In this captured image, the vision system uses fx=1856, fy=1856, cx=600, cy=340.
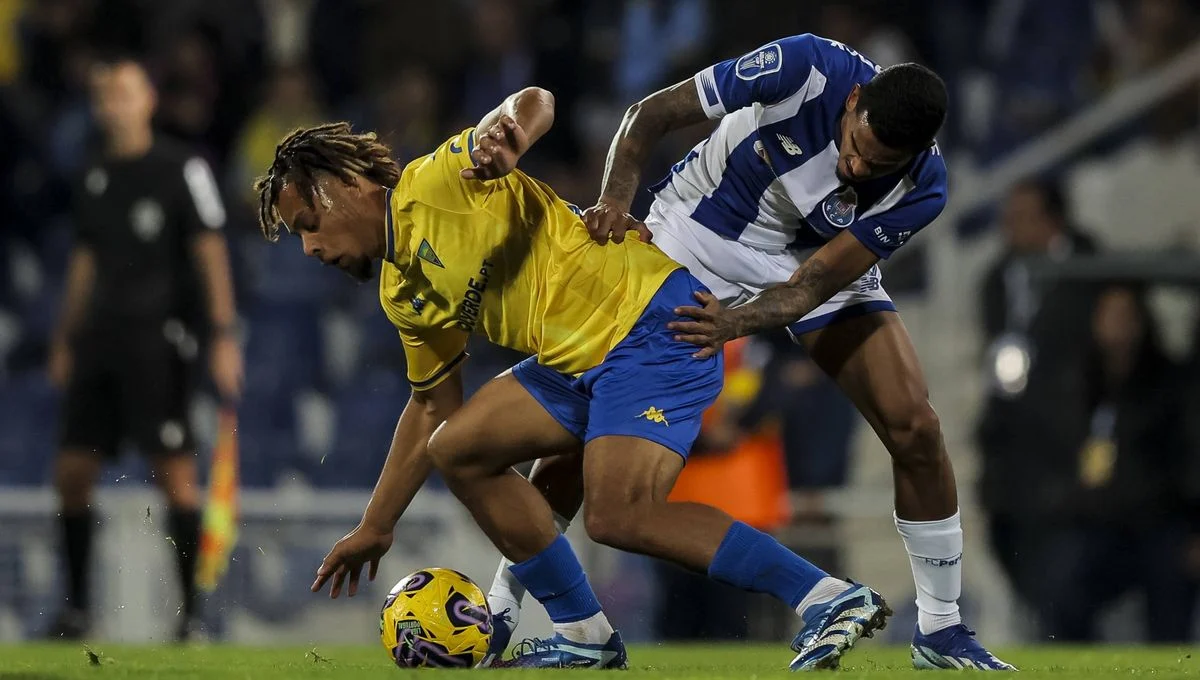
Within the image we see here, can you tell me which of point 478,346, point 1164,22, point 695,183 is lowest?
point 478,346

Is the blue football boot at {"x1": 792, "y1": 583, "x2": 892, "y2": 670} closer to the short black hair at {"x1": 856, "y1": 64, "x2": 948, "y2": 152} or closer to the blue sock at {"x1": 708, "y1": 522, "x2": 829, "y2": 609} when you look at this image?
the blue sock at {"x1": 708, "y1": 522, "x2": 829, "y2": 609}

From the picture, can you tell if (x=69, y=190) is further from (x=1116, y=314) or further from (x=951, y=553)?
(x=951, y=553)

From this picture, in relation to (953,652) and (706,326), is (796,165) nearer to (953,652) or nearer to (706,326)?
(706,326)

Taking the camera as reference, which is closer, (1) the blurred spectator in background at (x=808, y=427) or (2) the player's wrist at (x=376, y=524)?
(2) the player's wrist at (x=376, y=524)

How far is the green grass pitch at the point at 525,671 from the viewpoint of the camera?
15.1 ft

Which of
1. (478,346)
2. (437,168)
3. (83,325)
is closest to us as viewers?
(437,168)

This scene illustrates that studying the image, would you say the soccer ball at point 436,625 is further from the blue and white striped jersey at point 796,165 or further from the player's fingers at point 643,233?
the blue and white striped jersey at point 796,165

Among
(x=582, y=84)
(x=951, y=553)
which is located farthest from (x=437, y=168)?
(x=582, y=84)

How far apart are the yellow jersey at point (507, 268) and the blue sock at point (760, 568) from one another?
0.62 metres

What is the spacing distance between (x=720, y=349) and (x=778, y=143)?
68 cm

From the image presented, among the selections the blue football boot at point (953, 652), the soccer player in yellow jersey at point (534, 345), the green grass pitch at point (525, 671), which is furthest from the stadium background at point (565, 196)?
the soccer player in yellow jersey at point (534, 345)

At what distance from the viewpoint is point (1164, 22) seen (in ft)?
34.3

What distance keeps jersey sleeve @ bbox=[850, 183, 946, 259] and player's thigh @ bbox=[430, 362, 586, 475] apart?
90 centimetres

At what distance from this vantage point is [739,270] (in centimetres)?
536
